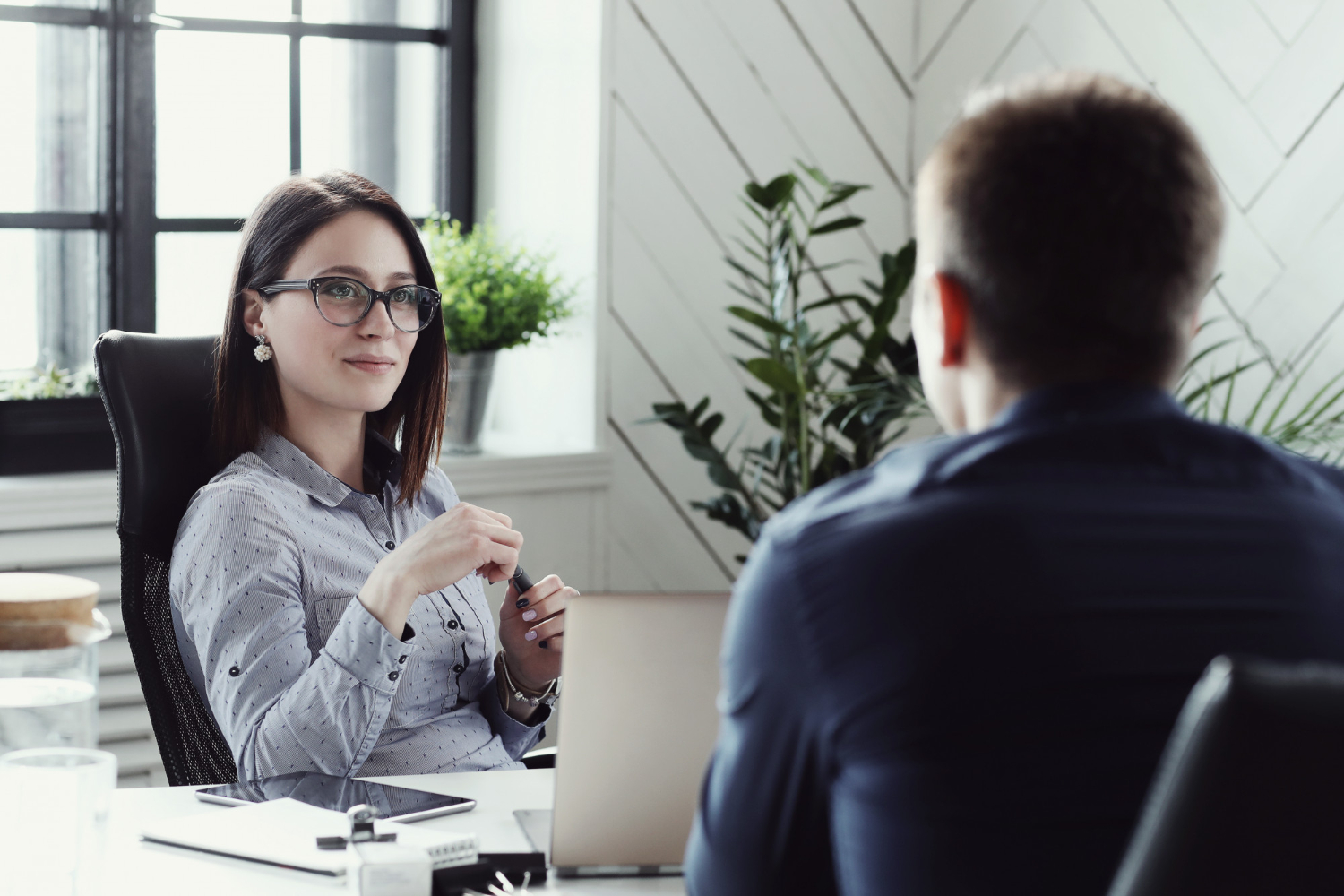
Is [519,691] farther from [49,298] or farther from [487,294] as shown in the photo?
[49,298]

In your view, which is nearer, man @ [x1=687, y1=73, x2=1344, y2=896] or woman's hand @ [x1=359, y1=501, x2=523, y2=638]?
man @ [x1=687, y1=73, x2=1344, y2=896]

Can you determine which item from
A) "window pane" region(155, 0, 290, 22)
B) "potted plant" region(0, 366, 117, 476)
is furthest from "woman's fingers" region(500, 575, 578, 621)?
"window pane" region(155, 0, 290, 22)

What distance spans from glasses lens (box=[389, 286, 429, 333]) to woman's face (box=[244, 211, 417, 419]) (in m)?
0.02

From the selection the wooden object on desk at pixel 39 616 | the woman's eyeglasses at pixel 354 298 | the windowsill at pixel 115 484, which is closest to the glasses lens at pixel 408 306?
the woman's eyeglasses at pixel 354 298

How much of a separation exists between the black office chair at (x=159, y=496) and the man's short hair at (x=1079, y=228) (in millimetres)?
1179

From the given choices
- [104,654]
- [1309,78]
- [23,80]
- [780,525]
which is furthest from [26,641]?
[1309,78]

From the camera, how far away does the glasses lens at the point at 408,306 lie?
5.63ft

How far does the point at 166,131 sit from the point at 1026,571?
246 centimetres

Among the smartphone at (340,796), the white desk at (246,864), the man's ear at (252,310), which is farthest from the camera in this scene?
the man's ear at (252,310)

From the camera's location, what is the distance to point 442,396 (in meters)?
1.91

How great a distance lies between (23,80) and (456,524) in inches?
64.7

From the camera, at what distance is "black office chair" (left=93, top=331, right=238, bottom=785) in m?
1.60

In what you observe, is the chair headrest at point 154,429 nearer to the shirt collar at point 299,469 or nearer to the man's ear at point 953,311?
the shirt collar at point 299,469

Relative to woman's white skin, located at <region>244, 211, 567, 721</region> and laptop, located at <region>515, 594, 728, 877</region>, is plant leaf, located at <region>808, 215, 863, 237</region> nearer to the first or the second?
woman's white skin, located at <region>244, 211, 567, 721</region>
